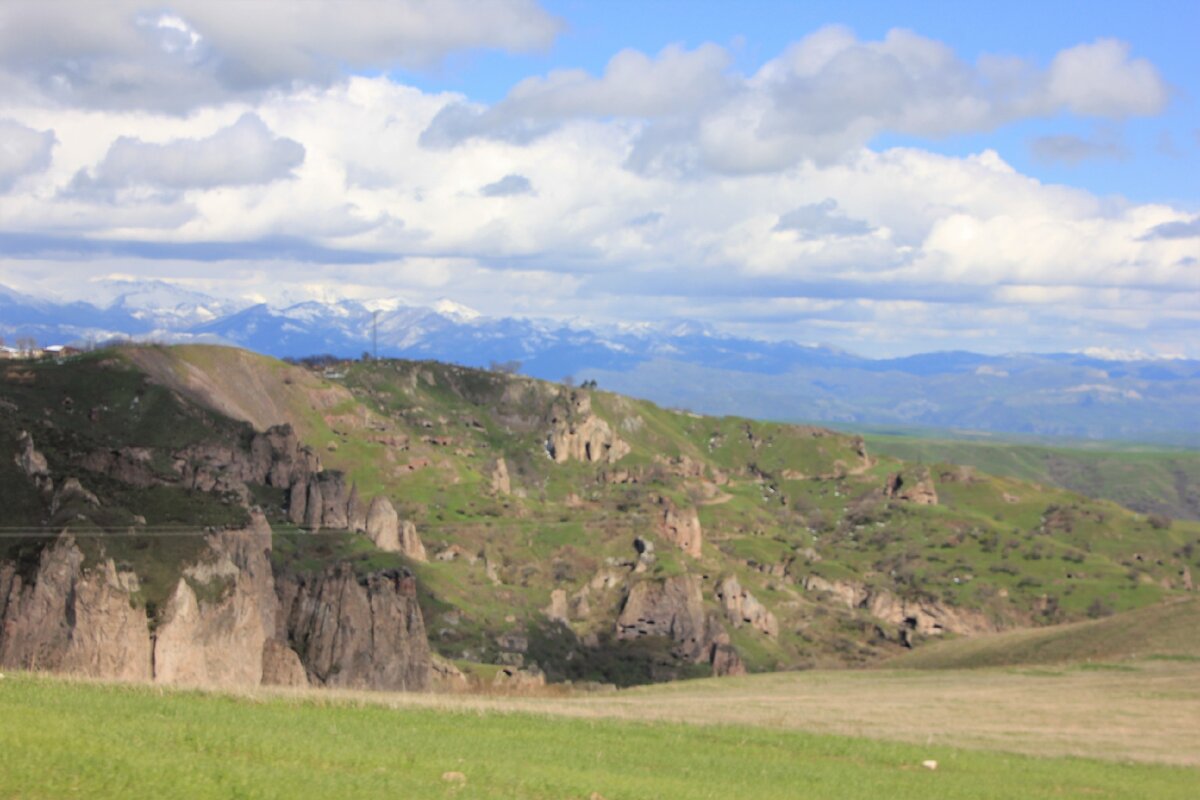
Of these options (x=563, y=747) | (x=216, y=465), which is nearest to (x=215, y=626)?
(x=563, y=747)

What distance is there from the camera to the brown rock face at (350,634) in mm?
121300

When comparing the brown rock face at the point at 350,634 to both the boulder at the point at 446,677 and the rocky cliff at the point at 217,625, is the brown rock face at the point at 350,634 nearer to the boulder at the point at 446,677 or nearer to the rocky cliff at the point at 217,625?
the rocky cliff at the point at 217,625

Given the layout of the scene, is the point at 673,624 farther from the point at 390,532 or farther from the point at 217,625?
the point at 217,625

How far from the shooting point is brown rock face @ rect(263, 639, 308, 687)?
359 ft

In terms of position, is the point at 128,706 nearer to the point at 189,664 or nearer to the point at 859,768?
the point at 859,768

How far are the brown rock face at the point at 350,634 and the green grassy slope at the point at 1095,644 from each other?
1947 inches

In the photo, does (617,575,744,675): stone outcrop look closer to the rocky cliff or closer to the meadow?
the rocky cliff

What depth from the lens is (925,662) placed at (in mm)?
119188

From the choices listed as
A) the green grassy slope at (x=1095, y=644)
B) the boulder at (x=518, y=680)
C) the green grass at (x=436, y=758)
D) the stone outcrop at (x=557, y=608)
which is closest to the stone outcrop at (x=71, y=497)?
the boulder at (x=518, y=680)

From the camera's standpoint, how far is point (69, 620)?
306 ft

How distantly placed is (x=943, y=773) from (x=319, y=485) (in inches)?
6032

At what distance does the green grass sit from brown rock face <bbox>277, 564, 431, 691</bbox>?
77659mm

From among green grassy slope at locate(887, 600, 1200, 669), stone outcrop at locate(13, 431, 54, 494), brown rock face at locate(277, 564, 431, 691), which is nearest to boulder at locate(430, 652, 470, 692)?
brown rock face at locate(277, 564, 431, 691)

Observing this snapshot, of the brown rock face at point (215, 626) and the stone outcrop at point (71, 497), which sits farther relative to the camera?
the stone outcrop at point (71, 497)
